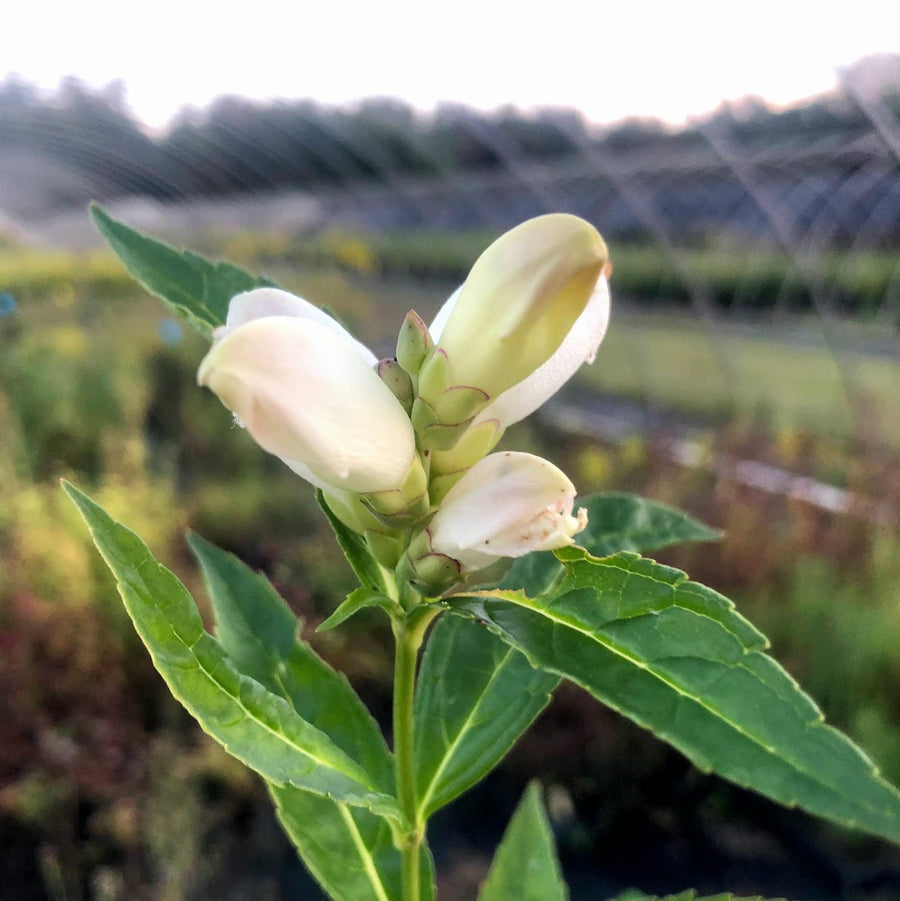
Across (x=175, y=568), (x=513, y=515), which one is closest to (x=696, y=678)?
(x=513, y=515)

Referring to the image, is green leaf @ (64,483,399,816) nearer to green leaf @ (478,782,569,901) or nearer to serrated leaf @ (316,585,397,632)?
serrated leaf @ (316,585,397,632)

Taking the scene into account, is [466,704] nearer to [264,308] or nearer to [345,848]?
[345,848]

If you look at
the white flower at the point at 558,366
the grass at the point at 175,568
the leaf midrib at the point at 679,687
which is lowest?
the grass at the point at 175,568

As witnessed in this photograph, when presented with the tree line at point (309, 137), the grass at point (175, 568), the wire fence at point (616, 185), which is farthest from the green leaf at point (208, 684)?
the tree line at point (309, 137)

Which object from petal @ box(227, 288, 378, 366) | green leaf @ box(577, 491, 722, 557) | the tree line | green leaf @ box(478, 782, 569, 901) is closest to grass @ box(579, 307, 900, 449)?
the tree line

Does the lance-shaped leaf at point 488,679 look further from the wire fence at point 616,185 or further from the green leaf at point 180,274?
the wire fence at point 616,185
